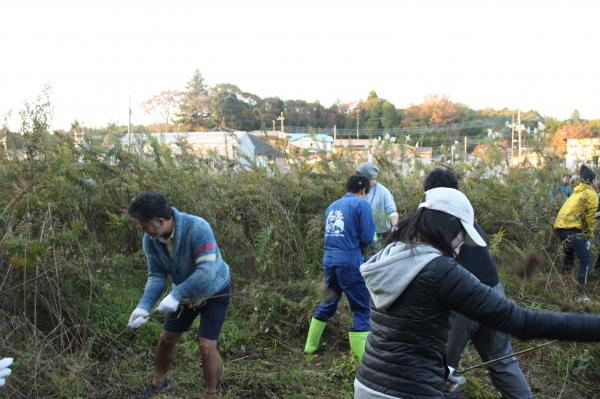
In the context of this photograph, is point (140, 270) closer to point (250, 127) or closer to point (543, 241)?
point (543, 241)

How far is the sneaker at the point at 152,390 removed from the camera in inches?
162

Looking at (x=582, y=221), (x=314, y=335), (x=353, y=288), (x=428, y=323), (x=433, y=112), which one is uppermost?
(x=433, y=112)

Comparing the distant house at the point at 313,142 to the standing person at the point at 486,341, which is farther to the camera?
the distant house at the point at 313,142

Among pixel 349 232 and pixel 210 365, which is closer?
pixel 210 365

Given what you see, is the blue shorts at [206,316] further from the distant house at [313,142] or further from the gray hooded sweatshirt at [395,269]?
the distant house at [313,142]

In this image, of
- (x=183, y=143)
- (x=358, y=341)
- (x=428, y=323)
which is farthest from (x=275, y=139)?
(x=428, y=323)

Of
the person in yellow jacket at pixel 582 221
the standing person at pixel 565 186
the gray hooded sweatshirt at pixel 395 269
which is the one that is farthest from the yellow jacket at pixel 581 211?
the gray hooded sweatshirt at pixel 395 269

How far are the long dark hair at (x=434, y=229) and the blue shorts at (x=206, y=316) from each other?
1.95 metres

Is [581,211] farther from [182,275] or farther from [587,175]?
[182,275]

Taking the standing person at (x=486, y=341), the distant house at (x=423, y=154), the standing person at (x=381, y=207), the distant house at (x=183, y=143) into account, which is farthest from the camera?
the distant house at (x=423, y=154)

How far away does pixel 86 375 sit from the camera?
13.8 ft

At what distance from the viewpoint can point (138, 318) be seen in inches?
143

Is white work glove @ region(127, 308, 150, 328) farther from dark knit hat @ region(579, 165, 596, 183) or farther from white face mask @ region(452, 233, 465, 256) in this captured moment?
dark knit hat @ region(579, 165, 596, 183)

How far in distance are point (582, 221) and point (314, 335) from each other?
436cm
